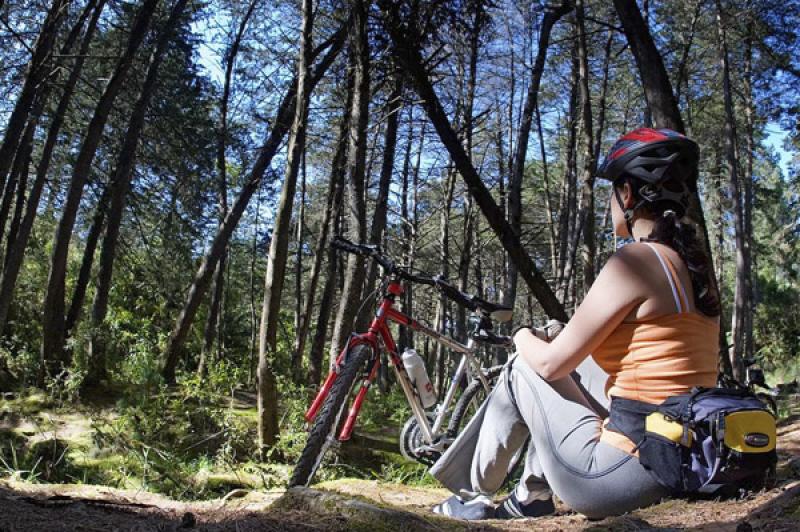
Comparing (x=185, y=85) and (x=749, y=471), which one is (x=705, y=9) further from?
(x=749, y=471)

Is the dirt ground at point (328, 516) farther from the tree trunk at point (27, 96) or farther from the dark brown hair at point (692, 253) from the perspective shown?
the tree trunk at point (27, 96)

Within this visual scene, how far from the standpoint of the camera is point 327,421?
11.6 feet

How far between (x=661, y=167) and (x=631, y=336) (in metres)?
0.62

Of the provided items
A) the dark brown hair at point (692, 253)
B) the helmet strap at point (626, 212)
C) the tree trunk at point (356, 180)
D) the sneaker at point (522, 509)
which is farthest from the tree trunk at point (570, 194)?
the dark brown hair at point (692, 253)

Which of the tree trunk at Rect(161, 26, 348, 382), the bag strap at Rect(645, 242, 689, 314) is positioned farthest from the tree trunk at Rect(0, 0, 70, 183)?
the bag strap at Rect(645, 242, 689, 314)

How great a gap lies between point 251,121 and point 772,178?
135 ft

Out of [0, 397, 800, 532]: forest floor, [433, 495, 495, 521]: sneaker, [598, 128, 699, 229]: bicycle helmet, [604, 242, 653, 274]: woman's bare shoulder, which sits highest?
[598, 128, 699, 229]: bicycle helmet

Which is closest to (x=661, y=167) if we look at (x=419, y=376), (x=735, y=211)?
(x=419, y=376)

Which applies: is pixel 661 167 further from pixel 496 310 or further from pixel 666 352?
pixel 496 310

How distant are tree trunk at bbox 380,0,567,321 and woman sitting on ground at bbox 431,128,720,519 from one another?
3.26 m

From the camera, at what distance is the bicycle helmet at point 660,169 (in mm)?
2330

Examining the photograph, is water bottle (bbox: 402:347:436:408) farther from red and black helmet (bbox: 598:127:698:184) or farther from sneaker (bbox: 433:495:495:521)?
red and black helmet (bbox: 598:127:698:184)

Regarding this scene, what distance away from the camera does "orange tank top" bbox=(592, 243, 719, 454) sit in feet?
7.25

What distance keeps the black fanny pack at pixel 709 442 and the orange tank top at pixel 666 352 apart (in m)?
0.08
